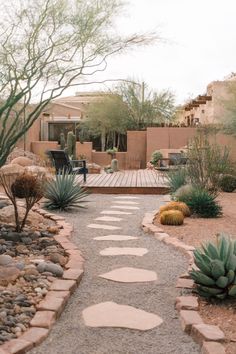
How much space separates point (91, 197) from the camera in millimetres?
11438

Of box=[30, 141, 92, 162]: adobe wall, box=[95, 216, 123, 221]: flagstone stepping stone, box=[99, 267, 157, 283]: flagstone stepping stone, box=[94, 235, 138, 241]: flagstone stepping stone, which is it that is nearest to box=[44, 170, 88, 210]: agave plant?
box=[95, 216, 123, 221]: flagstone stepping stone

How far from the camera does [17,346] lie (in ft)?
10.2

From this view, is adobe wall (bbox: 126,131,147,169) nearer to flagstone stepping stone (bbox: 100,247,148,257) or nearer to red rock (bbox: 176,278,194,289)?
flagstone stepping stone (bbox: 100,247,148,257)

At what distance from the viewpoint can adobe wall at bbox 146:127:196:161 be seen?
77.9ft

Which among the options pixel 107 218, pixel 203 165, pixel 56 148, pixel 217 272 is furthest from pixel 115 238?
pixel 56 148

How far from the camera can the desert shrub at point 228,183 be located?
1300 cm

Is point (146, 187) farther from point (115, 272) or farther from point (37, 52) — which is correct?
point (115, 272)

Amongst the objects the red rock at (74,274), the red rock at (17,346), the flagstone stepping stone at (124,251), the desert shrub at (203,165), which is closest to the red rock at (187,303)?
the red rock at (74,274)

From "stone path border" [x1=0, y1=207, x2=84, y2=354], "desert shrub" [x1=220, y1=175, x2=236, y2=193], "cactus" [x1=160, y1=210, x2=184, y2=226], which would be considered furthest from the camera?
"desert shrub" [x1=220, y1=175, x2=236, y2=193]

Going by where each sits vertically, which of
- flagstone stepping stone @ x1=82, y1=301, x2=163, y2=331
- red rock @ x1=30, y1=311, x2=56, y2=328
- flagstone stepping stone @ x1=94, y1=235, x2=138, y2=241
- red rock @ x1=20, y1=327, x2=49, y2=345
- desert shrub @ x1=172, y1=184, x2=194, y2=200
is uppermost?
desert shrub @ x1=172, y1=184, x2=194, y2=200

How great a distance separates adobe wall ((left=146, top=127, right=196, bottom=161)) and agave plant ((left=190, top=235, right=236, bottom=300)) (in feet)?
64.0

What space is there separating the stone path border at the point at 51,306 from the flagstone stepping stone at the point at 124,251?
0.35 metres

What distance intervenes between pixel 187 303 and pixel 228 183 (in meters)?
9.53

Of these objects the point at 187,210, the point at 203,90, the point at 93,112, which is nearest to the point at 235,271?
the point at 187,210
